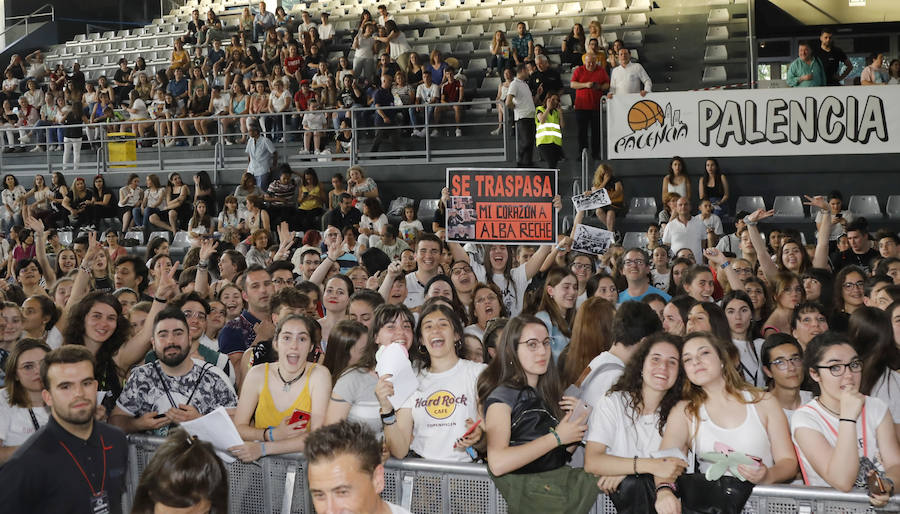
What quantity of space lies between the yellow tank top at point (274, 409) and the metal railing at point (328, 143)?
9712 millimetres

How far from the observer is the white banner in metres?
13.3

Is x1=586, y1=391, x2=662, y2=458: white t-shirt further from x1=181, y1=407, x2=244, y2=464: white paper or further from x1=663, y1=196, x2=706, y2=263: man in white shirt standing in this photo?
x1=663, y1=196, x2=706, y2=263: man in white shirt standing

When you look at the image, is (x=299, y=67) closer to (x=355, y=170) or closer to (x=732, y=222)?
(x=355, y=170)

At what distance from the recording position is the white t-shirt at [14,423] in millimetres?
5133

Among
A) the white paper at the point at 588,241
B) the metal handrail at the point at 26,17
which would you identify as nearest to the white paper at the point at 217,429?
the white paper at the point at 588,241

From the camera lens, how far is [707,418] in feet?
14.7

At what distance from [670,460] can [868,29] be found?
1923 centimetres

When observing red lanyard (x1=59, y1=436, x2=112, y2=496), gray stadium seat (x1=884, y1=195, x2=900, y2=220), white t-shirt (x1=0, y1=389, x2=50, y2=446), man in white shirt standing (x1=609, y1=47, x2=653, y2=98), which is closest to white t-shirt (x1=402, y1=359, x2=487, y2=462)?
red lanyard (x1=59, y1=436, x2=112, y2=496)

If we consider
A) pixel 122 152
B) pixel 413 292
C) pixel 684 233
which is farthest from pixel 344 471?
pixel 122 152

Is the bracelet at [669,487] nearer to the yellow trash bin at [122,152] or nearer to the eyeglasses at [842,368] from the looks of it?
the eyeglasses at [842,368]

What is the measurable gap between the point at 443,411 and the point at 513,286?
4153 mm

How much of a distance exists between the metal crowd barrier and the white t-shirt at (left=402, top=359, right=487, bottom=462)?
0.18 meters

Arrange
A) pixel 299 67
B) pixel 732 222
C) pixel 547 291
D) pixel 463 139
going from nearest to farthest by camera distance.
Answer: pixel 547 291 → pixel 732 222 → pixel 463 139 → pixel 299 67

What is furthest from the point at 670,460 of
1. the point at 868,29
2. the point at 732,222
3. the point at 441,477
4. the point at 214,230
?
the point at 868,29
